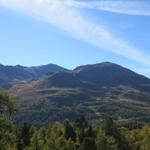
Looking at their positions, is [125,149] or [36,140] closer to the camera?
[36,140]

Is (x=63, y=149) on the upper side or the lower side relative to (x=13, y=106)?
lower

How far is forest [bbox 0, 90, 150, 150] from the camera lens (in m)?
40.9

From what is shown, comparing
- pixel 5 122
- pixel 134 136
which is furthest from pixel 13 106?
pixel 134 136

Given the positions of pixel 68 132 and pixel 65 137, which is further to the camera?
pixel 68 132

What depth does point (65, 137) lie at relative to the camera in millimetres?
117188

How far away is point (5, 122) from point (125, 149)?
90.9m

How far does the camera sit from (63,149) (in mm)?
98125

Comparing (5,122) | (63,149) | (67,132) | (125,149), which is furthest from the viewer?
(125,149)

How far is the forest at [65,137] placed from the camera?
1610 inches

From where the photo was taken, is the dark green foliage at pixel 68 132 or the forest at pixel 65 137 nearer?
the forest at pixel 65 137

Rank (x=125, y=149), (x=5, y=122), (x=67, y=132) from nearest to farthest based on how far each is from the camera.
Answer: (x=5, y=122) < (x=67, y=132) < (x=125, y=149)

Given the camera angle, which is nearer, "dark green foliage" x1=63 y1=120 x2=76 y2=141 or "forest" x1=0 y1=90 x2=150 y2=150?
"forest" x1=0 y1=90 x2=150 y2=150

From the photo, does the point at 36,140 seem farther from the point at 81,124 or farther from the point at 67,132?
the point at 81,124

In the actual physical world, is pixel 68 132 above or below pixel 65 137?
above
